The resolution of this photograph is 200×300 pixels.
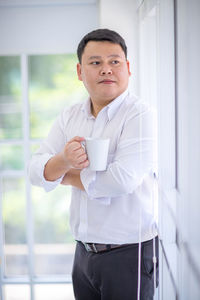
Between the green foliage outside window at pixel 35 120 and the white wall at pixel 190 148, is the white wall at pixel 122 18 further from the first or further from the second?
the white wall at pixel 190 148

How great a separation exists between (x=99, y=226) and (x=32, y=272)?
48.2 inches

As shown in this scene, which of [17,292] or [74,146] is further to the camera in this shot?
[17,292]

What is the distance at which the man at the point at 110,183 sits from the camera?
3.66 feet

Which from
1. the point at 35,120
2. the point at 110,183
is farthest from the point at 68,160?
the point at 35,120

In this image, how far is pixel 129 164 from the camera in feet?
3.59

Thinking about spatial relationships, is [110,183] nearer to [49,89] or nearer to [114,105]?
[114,105]

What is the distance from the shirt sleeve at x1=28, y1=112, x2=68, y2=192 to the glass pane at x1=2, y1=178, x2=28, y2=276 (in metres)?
0.87

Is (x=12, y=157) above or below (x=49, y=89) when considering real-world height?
below

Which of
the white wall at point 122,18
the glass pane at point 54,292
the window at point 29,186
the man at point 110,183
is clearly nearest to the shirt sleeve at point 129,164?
the man at point 110,183

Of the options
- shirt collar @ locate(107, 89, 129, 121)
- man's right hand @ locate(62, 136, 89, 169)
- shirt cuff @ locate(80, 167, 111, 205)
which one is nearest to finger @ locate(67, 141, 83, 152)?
man's right hand @ locate(62, 136, 89, 169)

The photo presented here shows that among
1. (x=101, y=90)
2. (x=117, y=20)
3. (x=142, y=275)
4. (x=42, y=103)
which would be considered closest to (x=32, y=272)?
(x=42, y=103)

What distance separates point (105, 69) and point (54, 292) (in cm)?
166

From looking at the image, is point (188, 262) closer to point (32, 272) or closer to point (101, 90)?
point (101, 90)

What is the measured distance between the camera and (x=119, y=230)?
1.18 metres
